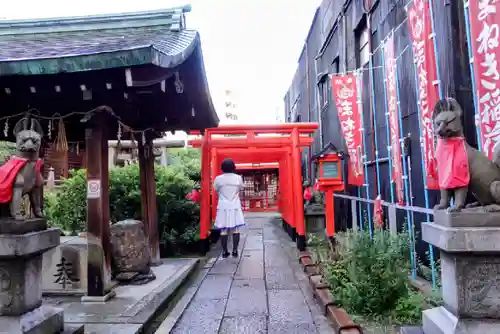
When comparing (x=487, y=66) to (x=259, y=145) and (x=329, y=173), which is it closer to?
(x=329, y=173)

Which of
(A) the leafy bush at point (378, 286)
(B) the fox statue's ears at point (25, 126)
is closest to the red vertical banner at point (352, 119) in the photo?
(A) the leafy bush at point (378, 286)

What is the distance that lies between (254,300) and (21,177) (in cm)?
355

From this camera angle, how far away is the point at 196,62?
17.8 ft

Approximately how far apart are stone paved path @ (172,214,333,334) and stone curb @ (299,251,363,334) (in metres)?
0.11

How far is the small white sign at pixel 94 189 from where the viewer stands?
18.0 ft

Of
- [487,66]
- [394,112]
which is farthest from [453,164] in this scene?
[394,112]

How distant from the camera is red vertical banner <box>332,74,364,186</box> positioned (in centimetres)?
877

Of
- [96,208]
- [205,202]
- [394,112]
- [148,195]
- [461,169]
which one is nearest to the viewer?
[461,169]

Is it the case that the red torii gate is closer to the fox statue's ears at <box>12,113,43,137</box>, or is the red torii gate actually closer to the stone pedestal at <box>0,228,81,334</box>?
the fox statue's ears at <box>12,113,43,137</box>

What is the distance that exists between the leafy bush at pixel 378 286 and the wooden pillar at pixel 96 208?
3193mm

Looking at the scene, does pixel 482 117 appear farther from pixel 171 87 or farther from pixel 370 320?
pixel 171 87

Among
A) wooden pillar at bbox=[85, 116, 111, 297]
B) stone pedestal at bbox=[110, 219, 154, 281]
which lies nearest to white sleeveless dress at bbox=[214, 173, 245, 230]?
stone pedestal at bbox=[110, 219, 154, 281]

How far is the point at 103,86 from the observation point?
193 inches

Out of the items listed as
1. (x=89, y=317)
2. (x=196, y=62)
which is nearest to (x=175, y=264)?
(x=89, y=317)
